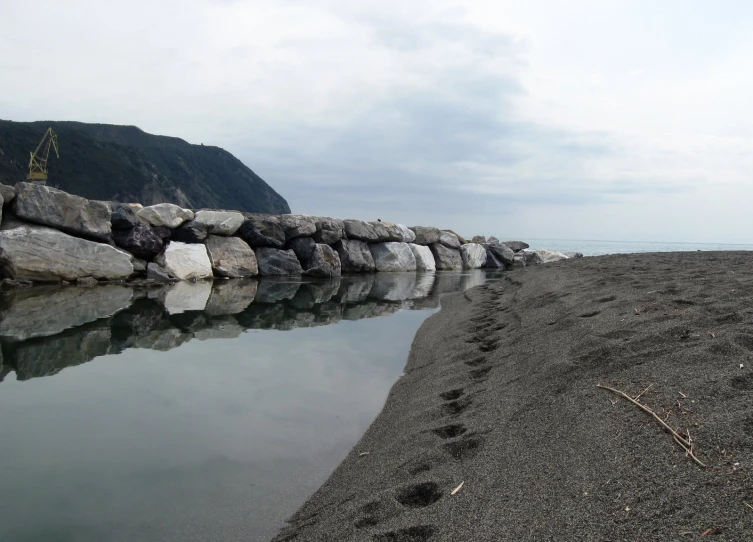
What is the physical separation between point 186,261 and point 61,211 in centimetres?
266

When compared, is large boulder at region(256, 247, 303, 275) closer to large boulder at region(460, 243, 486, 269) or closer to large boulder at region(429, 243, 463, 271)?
large boulder at region(429, 243, 463, 271)

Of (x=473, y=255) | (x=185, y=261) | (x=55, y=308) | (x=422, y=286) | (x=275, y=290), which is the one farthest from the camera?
(x=473, y=255)

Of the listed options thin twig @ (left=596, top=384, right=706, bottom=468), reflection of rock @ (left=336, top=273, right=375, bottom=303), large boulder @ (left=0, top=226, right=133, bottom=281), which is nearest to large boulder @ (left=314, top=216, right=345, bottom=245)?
reflection of rock @ (left=336, top=273, right=375, bottom=303)

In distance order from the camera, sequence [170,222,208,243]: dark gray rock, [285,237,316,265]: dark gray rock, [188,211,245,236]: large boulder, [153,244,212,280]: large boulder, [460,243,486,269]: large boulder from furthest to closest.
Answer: [460,243,486,269]: large boulder → [285,237,316,265]: dark gray rock → [188,211,245,236]: large boulder → [170,222,208,243]: dark gray rock → [153,244,212,280]: large boulder

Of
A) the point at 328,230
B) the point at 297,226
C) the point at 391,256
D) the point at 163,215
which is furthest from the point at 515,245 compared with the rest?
the point at 163,215

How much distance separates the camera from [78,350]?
4895mm

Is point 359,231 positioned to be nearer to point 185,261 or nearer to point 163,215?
point 185,261

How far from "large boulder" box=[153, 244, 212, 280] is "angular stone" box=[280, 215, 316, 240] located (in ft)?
8.13

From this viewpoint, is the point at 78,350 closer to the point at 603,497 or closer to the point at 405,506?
the point at 405,506

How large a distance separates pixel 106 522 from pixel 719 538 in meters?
2.38

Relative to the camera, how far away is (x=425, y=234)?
18375 mm

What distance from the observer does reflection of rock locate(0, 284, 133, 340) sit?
5582 millimetres

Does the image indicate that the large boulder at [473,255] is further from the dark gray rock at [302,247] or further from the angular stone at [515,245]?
the dark gray rock at [302,247]

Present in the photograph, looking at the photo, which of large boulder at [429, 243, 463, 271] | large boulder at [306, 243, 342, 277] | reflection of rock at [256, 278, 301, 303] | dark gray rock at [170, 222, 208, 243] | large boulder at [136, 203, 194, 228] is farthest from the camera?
large boulder at [429, 243, 463, 271]
